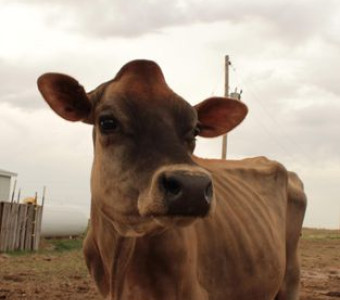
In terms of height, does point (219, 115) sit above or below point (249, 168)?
above

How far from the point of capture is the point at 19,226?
1858 cm

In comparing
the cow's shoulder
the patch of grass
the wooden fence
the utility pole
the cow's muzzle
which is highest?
the utility pole

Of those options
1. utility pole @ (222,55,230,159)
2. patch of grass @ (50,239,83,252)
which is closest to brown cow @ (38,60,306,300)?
patch of grass @ (50,239,83,252)

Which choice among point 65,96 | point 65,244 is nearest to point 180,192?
point 65,96

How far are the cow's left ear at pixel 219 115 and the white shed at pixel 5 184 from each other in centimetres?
2615

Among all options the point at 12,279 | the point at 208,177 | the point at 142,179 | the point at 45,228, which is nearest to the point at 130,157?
the point at 142,179

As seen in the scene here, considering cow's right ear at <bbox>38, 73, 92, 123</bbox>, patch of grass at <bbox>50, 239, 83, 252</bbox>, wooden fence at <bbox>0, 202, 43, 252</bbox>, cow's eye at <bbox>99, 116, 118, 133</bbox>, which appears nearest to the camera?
cow's eye at <bbox>99, 116, 118, 133</bbox>

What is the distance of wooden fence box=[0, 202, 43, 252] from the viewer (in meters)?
17.7

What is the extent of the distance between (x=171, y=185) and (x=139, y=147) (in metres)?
0.53

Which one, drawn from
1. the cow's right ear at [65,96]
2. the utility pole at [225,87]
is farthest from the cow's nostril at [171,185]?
the utility pole at [225,87]

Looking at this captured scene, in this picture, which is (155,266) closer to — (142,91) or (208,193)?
(208,193)

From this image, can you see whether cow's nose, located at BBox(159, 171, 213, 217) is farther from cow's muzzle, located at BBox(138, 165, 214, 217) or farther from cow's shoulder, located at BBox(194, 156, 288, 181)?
cow's shoulder, located at BBox(194, 156, 288, 181)

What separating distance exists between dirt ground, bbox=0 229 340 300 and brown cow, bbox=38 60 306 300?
5082mm

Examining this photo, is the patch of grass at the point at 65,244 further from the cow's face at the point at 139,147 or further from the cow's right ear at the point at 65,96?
the cow's face at the point at 139,147
